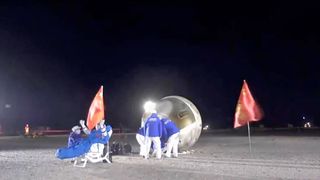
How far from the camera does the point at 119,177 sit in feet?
44.0

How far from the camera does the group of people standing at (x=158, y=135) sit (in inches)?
754

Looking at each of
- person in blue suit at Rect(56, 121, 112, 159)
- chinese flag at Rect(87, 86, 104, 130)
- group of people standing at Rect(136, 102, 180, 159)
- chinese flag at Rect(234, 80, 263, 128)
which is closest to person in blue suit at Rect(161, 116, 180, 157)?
group of people standing at Rect(136, 102, 180, 159)

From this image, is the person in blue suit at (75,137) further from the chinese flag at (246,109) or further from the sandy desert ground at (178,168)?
the chinese flag at (246,109)

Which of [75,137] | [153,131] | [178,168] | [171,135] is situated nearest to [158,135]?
[153,131]

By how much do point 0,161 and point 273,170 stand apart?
10.2 meters

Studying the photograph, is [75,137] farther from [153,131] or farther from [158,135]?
[158,135]

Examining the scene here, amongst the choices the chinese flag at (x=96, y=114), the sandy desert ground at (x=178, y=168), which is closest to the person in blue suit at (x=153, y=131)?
the sandy desert ground at (x=178, y=168)

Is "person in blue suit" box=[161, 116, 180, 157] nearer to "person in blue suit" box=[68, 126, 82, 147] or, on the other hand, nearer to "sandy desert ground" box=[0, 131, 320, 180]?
"sandy desert ground" box=[0, 131, 320, 180]

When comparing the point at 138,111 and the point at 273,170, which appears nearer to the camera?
the point at 273,170

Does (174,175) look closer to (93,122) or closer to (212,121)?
(93,122)

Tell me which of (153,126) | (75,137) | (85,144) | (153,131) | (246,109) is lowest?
(85,144)

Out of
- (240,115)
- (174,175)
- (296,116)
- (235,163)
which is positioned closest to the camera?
(174,175)

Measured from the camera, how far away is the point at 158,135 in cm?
1920

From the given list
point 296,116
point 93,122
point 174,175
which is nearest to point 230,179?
point 174,175
